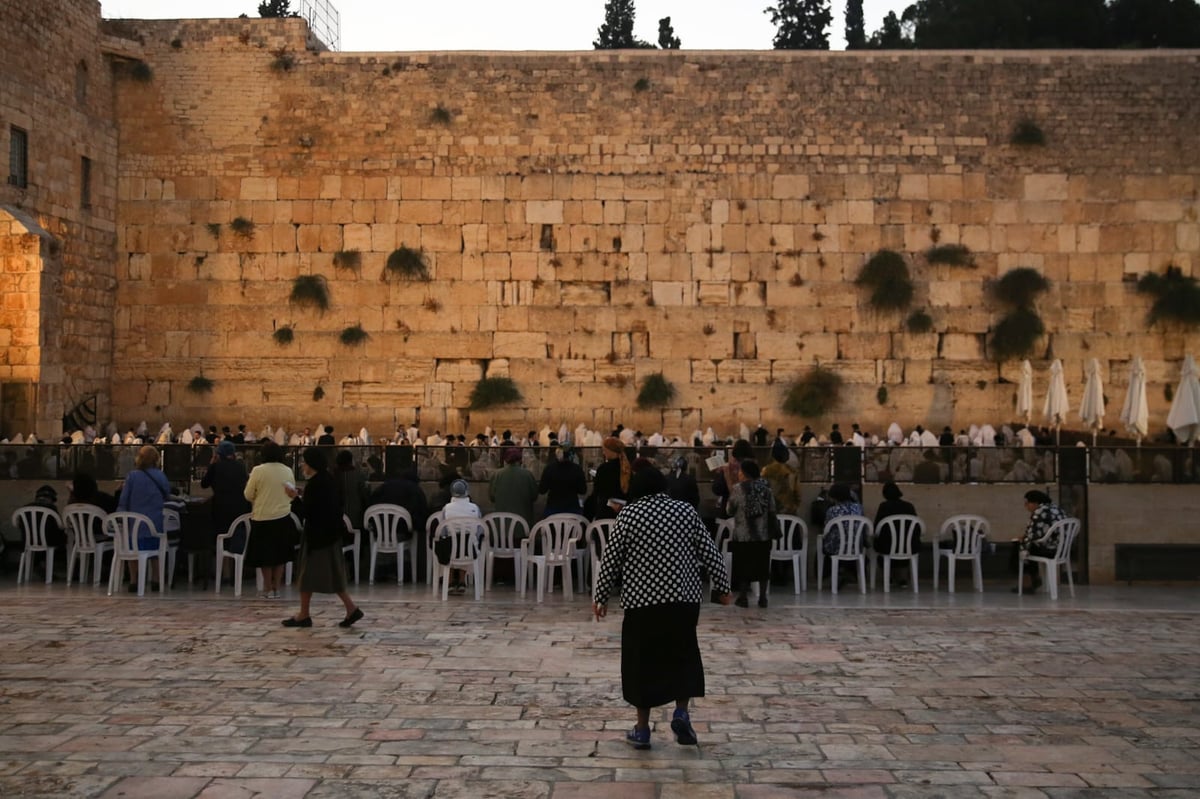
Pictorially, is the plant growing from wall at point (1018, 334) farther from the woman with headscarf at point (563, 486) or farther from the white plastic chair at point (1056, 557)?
the woman with headscarf at point (563, 486)

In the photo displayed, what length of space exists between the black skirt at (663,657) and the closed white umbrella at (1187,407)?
35.6 ft

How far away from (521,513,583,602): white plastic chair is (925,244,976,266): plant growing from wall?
973cm

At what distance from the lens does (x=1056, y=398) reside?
633 inches

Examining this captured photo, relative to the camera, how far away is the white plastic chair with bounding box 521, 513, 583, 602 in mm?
9461

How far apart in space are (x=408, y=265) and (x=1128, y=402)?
9484mm

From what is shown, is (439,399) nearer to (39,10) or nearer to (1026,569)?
(39,10)

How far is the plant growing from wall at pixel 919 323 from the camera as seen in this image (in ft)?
58.0

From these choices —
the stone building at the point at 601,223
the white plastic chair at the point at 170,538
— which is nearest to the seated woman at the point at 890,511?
the white plastic chair at the point at 170,538

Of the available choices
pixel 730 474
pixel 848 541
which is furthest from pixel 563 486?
pixel 848 541

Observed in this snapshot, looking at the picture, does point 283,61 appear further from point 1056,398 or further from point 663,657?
point 663,657

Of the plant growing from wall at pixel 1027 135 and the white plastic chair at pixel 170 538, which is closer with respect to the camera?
the white plastic chair at pixel 170 538

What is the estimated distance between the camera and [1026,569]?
10148 mm

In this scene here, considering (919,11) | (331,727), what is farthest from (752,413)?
(919,11)

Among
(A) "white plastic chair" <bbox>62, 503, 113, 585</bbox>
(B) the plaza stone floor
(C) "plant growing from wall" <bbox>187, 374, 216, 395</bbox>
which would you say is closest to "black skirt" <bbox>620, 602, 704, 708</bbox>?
(B) the plaza stone floor
